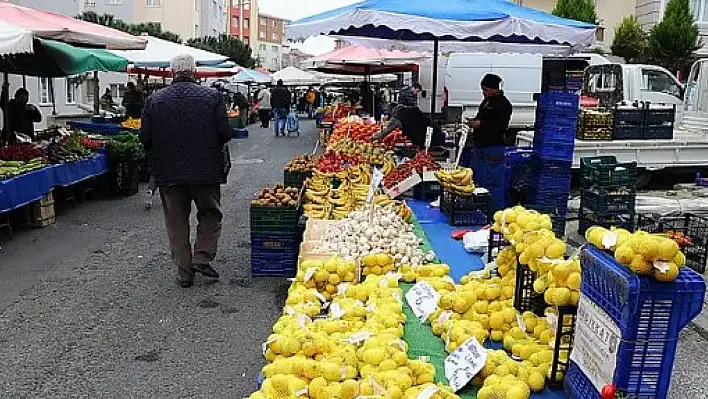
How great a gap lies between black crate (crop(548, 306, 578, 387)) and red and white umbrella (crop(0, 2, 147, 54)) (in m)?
6.24

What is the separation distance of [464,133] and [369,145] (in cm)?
206

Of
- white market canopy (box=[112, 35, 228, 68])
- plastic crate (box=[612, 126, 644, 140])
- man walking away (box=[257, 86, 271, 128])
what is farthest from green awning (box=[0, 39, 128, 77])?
man walking away (box=[257, 86, 271, 128])

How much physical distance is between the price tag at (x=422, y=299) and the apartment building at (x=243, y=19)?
269ft

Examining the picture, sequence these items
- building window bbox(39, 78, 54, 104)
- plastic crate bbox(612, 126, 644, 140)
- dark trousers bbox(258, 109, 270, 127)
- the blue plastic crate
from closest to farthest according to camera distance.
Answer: the blue plastic crate
plastic crate bbox(612, 126, 644, 140)
building window bbox(39, 78, 54, 104)
dark trousers bbox(258, 109, 270, 127)

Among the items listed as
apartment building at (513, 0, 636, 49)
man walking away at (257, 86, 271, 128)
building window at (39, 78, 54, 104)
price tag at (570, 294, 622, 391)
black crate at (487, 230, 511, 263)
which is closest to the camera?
price tag at (570, 294, 622, 391)

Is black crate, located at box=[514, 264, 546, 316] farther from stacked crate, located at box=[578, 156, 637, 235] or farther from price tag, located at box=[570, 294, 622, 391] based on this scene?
stacked crate, located at box=[578, 156, 637, 235]

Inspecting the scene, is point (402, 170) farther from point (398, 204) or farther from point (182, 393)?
point (182, 393)

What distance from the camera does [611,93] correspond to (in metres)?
15.3

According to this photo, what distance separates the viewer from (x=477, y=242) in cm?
486

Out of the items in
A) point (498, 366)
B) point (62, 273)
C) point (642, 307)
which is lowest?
point (62, 273)

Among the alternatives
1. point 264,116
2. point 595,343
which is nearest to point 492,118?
point 595,343

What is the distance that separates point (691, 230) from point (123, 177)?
861 centimetres

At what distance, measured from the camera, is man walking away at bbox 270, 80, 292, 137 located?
2338 cm

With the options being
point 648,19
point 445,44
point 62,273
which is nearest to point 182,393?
point 62,273
